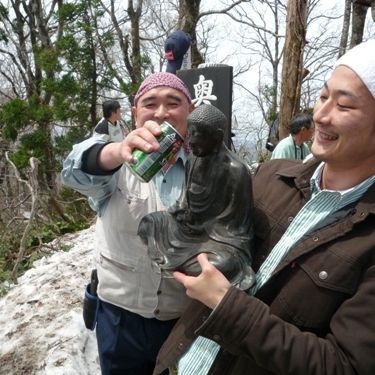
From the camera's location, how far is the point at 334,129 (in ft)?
3.34

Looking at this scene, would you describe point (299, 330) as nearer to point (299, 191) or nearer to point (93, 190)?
point (299, 191)

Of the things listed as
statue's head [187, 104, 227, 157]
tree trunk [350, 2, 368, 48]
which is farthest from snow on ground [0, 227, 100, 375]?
tree trunk [350, 2, 368, 48]

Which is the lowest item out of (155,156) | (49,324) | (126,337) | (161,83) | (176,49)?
(49,324)

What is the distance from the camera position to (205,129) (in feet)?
3.54

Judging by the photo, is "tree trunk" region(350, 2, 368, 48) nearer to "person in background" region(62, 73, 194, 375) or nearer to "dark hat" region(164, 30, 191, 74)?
"dark hat" region(164, 30, 191, 74)

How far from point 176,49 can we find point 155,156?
2714 millimetres

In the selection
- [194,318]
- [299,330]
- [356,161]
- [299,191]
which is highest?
[356,161]

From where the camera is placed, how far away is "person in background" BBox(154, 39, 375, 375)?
934 mm

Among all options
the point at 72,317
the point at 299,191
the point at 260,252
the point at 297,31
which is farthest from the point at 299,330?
the point at 297,31

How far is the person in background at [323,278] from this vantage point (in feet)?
3.06


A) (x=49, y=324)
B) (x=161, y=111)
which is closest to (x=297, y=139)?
(x=49, y=324)

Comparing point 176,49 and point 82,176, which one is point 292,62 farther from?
point 82,176

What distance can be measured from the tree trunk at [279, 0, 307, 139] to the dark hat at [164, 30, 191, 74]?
1.96 m

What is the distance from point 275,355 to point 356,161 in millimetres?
559
